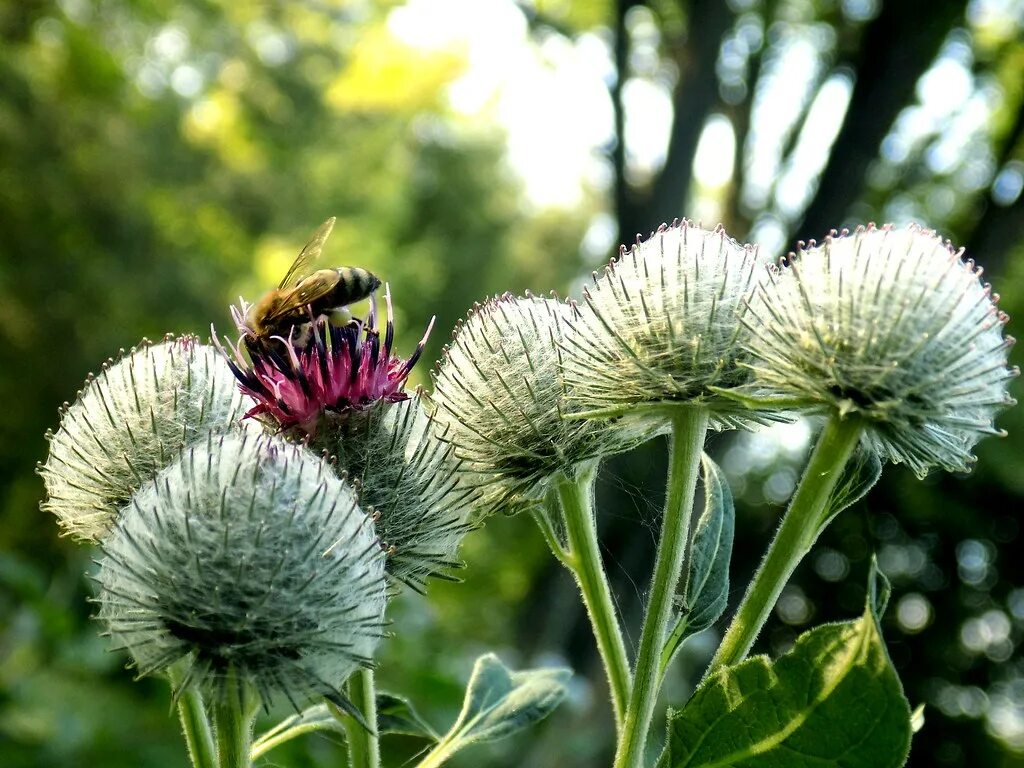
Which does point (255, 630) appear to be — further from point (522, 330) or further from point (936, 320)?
point (936, 320)

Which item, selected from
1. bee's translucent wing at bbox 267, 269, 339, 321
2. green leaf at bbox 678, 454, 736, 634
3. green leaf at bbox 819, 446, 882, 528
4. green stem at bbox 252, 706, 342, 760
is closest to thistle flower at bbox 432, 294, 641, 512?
green leaf at bbox 678, 454, 736, 634

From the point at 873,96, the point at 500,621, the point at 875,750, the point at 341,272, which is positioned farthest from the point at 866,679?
the point at 500,621

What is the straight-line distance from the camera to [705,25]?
29.7 ft

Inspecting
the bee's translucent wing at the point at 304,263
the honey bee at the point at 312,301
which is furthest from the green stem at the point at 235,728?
the bee's translucent wing at the point at 304,263

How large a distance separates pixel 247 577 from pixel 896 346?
4.09 feet

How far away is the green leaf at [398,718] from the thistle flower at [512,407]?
0.53m

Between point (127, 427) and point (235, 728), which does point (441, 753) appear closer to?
point (235, 728)

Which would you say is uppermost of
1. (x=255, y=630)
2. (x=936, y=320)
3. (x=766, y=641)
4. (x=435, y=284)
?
(x=435, y=284)

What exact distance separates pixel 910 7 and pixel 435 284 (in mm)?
18893

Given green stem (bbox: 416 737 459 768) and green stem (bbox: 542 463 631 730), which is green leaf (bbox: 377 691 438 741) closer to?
green stem (bbox: 416 737 459 768)

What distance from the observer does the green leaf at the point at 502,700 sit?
87.7 inches

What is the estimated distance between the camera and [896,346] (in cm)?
181

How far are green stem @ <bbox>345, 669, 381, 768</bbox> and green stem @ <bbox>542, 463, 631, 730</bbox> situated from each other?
48cm

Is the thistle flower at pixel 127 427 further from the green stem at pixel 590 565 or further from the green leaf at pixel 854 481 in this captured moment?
the green leaf at pixel 854 481
